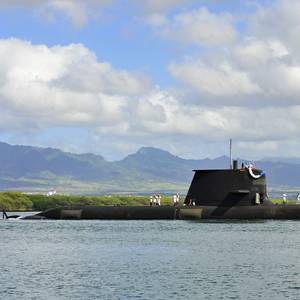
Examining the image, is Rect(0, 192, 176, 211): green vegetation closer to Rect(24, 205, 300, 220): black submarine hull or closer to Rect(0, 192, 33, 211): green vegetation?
Rect(0, 192, 33, 211): green vegetation

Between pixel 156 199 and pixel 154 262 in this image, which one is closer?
pixel 154 262

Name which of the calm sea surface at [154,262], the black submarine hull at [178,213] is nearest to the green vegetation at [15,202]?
the black submarine hull at [178,213]

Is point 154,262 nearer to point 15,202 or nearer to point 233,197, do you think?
point 233,197

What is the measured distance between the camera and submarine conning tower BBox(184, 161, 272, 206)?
71438 mm

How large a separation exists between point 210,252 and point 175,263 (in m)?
5.79

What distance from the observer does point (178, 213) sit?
248 ft

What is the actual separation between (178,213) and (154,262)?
29.3m

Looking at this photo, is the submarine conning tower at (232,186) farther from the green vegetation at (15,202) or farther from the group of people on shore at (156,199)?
the green vegetation at (15,202)

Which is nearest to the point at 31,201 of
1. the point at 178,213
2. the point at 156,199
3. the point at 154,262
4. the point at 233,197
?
the point at 156,199

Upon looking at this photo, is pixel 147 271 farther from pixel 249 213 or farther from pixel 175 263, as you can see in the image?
pixel 249 213

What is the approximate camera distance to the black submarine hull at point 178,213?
72.4 meters

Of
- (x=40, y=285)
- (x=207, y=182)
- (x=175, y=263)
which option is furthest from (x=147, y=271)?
(x=207, y=182)

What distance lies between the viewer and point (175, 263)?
1810 inches

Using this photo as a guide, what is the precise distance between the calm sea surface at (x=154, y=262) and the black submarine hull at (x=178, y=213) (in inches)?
40.8
